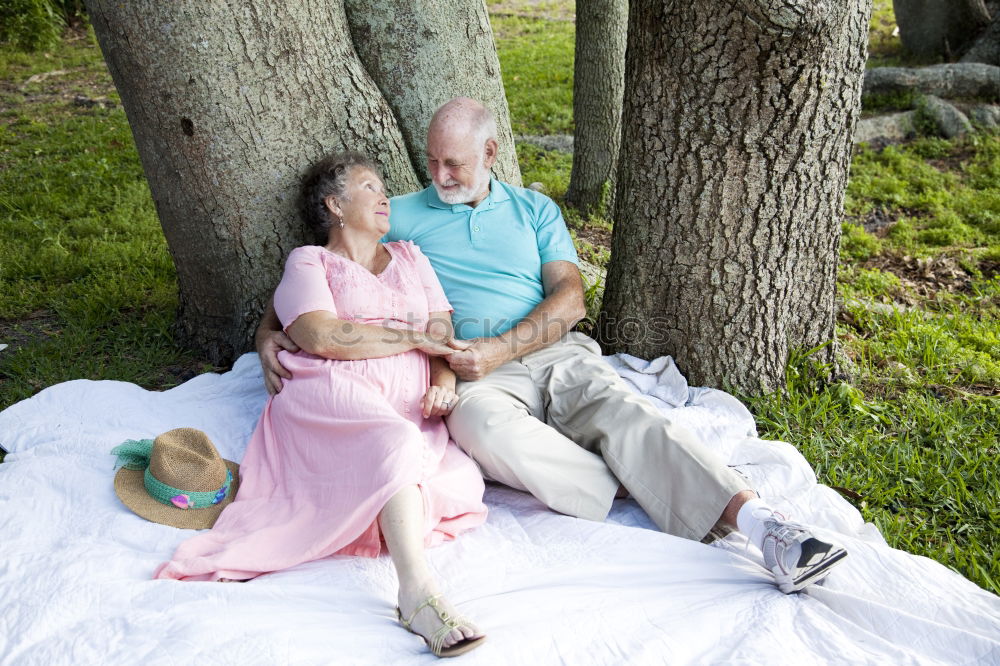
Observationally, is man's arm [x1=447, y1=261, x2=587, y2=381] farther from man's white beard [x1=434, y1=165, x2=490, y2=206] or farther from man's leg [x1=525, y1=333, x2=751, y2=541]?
man's white beard [x1=434, y1=165, x2=490, y2=206]

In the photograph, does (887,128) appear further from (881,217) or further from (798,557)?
(798,557)

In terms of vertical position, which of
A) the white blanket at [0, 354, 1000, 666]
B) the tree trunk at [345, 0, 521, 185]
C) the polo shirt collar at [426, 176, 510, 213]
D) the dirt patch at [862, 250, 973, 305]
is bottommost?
the dirt patch at [862, 250, 973, 305]

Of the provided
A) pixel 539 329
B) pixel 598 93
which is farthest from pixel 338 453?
pixel 598 93

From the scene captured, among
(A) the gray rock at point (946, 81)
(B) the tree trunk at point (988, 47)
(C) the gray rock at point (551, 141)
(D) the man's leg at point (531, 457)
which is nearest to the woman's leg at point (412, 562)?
(D) the man's leg at point (531, 457)

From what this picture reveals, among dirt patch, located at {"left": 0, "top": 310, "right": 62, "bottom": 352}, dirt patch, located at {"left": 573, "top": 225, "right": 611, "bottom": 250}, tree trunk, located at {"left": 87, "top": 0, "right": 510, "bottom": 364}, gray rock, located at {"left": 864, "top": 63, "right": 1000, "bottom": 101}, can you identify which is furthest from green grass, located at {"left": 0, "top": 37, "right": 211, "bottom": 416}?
gray rock, located at {"left": 864, "top": 63, "right": 1000, "bottom": 101}

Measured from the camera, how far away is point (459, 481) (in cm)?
270

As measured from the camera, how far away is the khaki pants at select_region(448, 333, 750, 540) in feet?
8.66

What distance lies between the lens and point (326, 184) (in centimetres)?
333

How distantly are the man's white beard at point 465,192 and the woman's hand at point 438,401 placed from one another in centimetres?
93

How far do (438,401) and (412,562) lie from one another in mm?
783

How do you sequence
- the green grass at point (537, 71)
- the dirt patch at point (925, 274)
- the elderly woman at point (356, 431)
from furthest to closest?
the green grass at point (537, 71) → the dirt patch at point (925, 274) → the elderly woman at point (356, 431)

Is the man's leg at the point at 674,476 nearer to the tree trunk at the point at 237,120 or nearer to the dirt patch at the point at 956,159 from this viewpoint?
the tree trunk at the point at 237,120

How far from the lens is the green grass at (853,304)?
305cm

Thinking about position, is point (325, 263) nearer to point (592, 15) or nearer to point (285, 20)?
point (285, 20)
